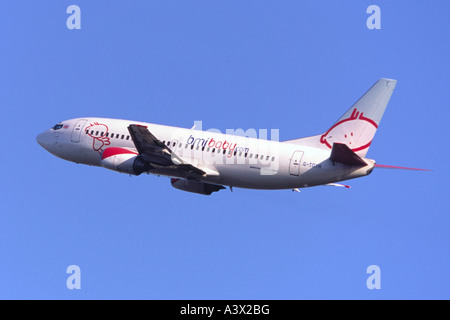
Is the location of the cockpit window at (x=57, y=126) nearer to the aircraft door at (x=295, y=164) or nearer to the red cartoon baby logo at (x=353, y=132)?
the aircraft door at (x=295, y=164)

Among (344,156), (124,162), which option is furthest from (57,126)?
(344,156)

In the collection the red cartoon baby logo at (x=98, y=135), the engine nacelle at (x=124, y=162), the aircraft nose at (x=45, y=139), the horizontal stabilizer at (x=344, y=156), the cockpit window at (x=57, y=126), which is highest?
the cockpit window at (x=57, y=126)

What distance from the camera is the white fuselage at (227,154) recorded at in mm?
50750

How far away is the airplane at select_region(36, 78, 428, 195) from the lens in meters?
50.7

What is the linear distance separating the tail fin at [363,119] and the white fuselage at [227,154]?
4.71ft

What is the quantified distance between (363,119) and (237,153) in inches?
315

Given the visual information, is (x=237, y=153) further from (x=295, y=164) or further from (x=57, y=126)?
(x=57, y=126)

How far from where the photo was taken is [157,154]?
53.3 metres

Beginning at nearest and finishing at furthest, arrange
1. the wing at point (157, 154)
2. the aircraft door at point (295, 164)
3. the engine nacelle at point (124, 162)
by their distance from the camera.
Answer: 1. the aircraft door at point (295, 164)
2. the wing at point (157, 154)
3. the engine nacelle at point (124, 162)

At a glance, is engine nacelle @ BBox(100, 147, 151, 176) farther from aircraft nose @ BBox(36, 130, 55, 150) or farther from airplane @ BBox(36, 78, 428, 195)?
aircraft nose @ BBox(36, 130, 55, 150)

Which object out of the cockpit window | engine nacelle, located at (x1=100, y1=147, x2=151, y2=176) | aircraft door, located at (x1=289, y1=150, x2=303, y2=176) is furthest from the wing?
the cockpit window

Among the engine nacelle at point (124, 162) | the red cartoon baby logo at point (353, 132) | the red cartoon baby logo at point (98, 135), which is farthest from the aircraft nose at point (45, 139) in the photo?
the red cartoon baby logo at point (353, 132)

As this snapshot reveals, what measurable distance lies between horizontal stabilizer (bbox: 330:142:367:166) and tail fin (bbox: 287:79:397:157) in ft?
5.04

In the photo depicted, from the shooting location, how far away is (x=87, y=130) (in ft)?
191
